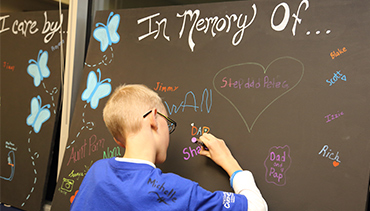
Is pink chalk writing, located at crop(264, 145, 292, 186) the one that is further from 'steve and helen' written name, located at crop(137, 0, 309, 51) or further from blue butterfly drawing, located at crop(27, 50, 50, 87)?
blue butterfly drawing, located at crop(27, 50, 50, 87)

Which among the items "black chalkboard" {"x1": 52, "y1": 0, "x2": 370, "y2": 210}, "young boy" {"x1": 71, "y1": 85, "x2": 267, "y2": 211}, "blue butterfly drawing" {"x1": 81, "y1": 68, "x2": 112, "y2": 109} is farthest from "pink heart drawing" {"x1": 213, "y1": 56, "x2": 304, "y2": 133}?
"blue butterfly drawing" {"x1": 81, "y1": 68, "x2": 112, "y2": 109}

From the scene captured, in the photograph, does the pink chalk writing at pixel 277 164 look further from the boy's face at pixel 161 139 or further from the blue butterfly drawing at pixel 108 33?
the blue butterfly drawing at pixel 108 33

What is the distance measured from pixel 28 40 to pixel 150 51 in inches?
35.8

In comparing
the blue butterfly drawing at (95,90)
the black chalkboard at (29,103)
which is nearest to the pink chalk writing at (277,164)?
the blue butterfly drawing at (95,90)

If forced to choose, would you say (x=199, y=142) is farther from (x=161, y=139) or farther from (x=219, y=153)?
(x=161, y=139)

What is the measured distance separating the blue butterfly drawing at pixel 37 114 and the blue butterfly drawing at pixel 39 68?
0.11m

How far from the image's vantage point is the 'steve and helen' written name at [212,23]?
52.8 inches

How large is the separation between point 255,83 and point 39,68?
4.33 feet

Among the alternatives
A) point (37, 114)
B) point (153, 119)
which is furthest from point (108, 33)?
point (153, 119)

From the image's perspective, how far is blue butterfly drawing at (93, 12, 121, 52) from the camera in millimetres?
1720

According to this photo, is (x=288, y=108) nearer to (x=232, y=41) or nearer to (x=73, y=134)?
(x=232, y=41)

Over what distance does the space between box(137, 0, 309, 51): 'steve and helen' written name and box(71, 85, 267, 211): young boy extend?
475 mm

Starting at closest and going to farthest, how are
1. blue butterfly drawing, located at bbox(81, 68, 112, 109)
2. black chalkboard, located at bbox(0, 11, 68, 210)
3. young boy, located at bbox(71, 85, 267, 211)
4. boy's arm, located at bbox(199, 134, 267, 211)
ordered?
young boy, located at bbox(71, 85, 267, 211) → boy's arm, located at bbox(199, 134, 267, 211) → blue butterfly drawing, located at bbox(81, 68, 112, 109) → black chalkboard, located at bbox(0, 11, 68, 210)

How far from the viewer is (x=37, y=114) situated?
1.94m
